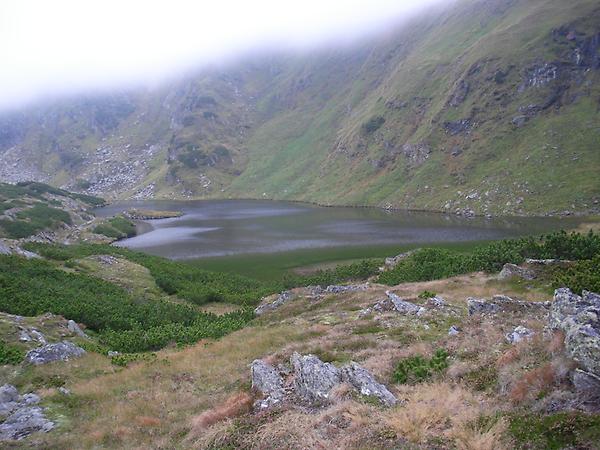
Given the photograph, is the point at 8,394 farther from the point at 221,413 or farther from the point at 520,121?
the point at 520,121

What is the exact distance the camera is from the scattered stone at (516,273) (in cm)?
3247

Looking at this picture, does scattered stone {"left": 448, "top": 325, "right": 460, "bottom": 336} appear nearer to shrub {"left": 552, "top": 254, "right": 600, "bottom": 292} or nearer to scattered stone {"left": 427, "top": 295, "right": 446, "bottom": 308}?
scattered stone {"left": 427, "top": 295, "right": 446, "bottom": 308}

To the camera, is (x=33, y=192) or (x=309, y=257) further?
(x=33, y=192)

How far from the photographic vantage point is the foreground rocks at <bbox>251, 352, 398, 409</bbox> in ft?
47.0

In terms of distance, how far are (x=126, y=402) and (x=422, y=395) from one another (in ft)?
44.1

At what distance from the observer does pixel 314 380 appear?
15.7 meters

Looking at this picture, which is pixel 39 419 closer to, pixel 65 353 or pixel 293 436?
pixel 65 353

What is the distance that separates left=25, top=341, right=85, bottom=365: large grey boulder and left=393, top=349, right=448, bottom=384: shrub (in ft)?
64.1

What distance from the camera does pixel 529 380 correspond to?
11.6 m

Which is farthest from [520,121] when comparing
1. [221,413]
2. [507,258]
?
[221,413]

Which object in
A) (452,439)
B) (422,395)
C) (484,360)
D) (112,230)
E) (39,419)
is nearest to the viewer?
(452,439)

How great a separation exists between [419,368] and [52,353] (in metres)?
20.9

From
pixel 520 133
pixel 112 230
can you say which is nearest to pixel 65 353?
pixel 112 230

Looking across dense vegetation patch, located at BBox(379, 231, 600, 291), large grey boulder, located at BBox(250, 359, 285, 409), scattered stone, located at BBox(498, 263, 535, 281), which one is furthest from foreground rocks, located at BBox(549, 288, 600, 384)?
scattered stone, located at BBox(498, 263, 535, 281)
